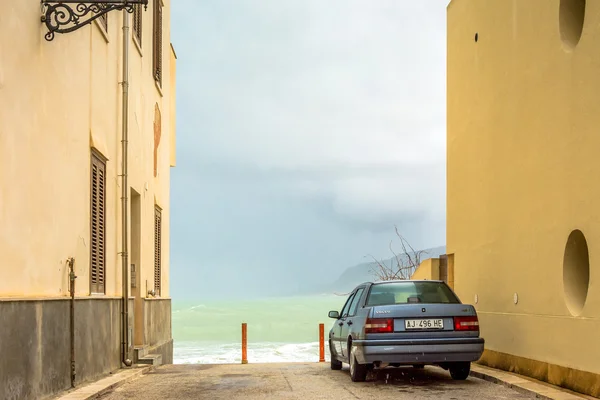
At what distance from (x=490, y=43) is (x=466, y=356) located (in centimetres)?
556

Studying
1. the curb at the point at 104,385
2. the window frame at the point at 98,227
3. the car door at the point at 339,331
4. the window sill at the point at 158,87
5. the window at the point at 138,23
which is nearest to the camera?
the curb at the point at 104,385

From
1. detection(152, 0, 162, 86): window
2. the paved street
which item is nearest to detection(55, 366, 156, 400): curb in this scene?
the paved street

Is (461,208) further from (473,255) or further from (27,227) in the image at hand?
(27,227)

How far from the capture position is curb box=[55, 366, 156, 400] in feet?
36.3

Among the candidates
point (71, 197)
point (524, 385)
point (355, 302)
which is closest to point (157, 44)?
point (355, 302)

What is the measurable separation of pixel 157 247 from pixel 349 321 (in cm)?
1152

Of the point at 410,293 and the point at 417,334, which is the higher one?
the point at 410,293

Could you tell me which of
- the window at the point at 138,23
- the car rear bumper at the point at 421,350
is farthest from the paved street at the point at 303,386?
the window at the point at 138,23

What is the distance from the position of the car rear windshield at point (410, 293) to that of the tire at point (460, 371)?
0.92 metres

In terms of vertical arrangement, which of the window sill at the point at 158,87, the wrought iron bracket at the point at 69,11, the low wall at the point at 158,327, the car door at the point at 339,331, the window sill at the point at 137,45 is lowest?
the low wall at the point at 158,327

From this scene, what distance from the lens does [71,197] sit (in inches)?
488

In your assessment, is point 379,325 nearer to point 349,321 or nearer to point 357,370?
point 357,370

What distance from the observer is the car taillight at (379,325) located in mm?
12438

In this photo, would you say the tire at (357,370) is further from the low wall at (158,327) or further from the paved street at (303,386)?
the low wall at (158,327)
